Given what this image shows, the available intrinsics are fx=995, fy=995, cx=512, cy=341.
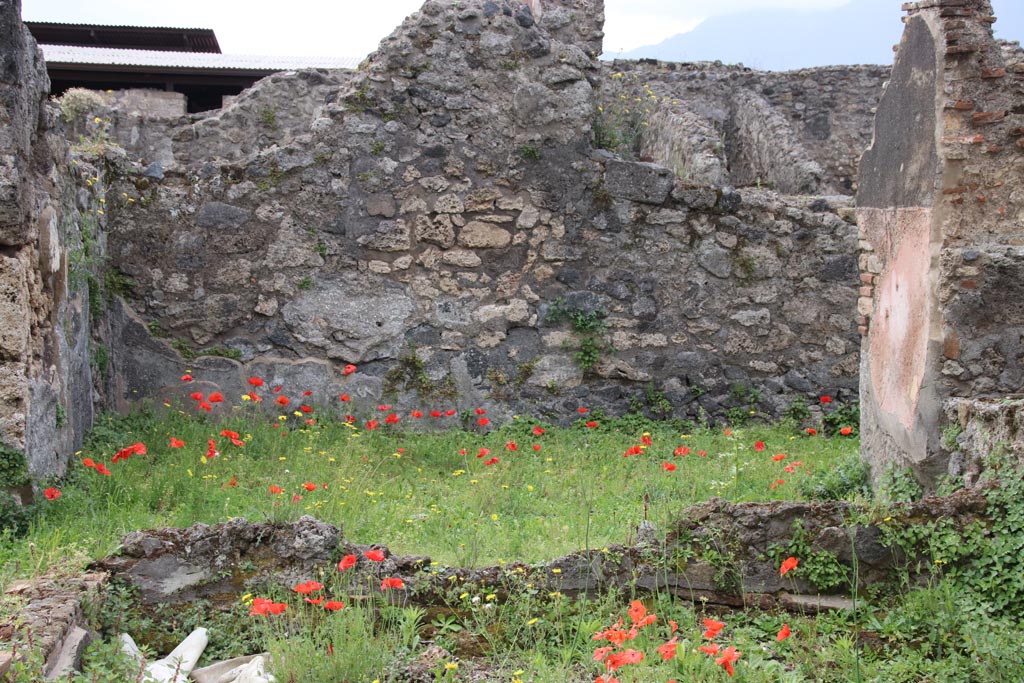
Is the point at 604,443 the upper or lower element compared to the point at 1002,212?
lower

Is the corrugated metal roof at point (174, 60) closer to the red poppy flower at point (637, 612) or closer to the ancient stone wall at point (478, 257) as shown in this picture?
the ancient stone wall at point (478, 257)

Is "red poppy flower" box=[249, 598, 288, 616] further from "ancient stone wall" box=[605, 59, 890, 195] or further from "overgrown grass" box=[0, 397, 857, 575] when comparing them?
"ancient stone wall" box=[605, 59, 890, 195]

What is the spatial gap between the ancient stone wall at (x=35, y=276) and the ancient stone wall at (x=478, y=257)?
1.32 meters

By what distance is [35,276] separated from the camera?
15.5 ft

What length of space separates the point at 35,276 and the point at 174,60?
37.1 feet

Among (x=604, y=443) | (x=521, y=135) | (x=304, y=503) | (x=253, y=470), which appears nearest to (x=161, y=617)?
(x=304, y=503)

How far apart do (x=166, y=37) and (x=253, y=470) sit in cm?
1526

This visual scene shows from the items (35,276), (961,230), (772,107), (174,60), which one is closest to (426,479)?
(35,276)

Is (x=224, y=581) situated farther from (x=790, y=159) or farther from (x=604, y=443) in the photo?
(x=790, y=159)

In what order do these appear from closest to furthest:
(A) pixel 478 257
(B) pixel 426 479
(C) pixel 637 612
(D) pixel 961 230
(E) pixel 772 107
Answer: (C) pixel 637 612 < (D) pixel 961 230 < (B) pixel 426 479 < (A) pixel 478 257 < (E) pixel 772 107

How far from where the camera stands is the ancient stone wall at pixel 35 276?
4332mm

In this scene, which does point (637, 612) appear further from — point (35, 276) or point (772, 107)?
point (772, 107)

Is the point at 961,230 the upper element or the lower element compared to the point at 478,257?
upper

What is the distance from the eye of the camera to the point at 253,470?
5617mm
